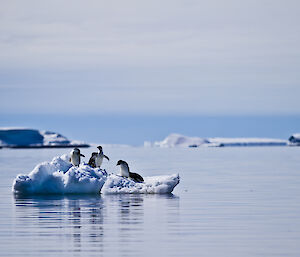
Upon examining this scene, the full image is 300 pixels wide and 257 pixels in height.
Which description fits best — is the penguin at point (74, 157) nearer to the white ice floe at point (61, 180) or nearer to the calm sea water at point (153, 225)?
the white ice floe at point (61, 180)

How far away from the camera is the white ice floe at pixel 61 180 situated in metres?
24.5

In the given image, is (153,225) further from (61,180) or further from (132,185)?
(61,180)

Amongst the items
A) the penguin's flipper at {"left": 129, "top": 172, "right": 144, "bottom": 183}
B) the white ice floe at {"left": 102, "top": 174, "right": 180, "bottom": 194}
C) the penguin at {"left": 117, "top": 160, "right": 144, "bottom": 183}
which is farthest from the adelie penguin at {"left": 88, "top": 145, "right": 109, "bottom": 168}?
the white ice floe at {"left": 102, "top": 174, "right": 180, "bottom": 194}

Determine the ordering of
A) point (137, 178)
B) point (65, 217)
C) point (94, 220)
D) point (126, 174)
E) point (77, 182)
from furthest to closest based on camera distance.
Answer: point (126, 174)
point (137, 178)
point (77, 182)
point (65, 217)
point (94, 220)

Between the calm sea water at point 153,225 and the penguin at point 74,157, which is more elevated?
the penguin at point 74,157

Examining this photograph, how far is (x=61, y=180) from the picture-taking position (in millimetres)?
24750

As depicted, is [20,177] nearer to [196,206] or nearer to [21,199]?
[21,199]

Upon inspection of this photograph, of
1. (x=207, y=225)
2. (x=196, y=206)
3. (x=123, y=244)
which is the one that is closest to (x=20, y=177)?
(x=196, y=206)

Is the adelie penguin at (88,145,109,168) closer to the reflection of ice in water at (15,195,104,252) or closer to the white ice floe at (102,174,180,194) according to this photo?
the white ice floe at (102,174,180,194)

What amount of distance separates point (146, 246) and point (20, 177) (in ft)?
40.0

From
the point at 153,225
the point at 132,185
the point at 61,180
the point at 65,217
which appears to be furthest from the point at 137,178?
the point at 153,225

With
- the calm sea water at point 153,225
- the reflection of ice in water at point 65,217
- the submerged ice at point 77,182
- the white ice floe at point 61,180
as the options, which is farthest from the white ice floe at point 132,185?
the reflection of ice in water at point 65,217

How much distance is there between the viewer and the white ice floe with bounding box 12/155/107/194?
24530 mm

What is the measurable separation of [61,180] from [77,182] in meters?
0.55
